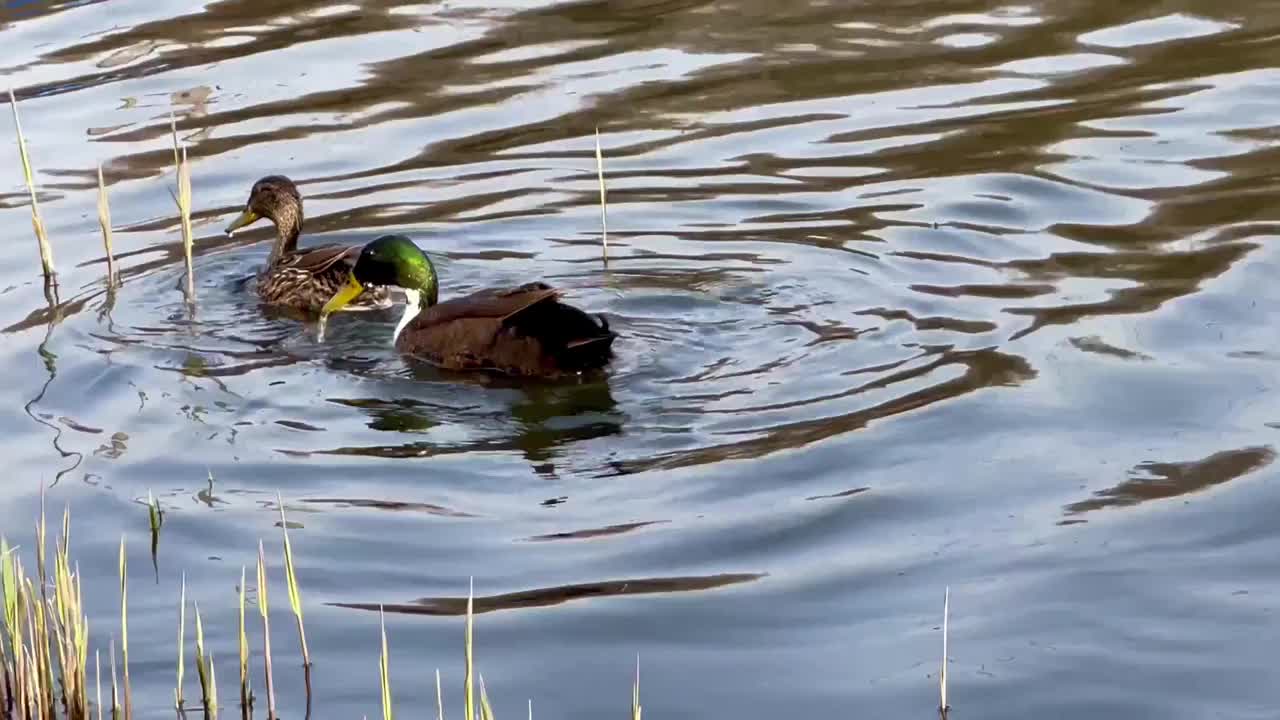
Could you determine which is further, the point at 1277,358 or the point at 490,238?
the point at 490,238

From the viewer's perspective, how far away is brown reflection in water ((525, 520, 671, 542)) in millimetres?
6871

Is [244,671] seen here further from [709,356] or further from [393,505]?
[709,356]

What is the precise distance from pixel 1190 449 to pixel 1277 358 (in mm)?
1058

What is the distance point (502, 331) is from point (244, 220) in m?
2.62

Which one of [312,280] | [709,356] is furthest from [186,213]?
[709,356]

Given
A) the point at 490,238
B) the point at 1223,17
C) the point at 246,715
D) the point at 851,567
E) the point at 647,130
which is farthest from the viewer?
the point at 1223,17

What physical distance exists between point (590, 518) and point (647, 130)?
18.7ft

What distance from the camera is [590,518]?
7.05 metres

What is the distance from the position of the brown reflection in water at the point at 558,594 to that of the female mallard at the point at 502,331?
2.39 m

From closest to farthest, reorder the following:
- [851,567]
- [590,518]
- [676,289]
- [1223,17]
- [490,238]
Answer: [851,567]
[590,518]
[676,289]
[490,238]
[1223,17]

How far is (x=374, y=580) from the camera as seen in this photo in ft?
21.7

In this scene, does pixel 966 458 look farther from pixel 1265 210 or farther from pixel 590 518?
pixel 1265 210

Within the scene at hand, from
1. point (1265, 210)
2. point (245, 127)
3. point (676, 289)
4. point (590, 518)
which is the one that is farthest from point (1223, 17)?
point (590, 518)

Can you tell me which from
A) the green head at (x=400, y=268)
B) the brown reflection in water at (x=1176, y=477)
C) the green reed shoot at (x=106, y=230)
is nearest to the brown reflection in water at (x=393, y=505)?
the brown reflection in water at (x=1176, y=477)
